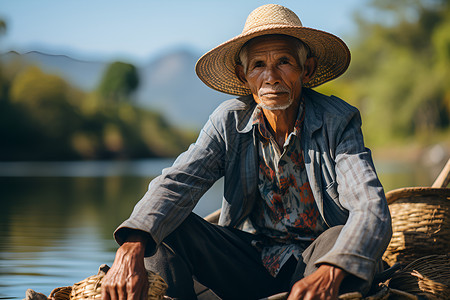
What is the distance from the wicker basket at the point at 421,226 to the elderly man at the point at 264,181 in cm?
85

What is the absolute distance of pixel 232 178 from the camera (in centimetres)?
226

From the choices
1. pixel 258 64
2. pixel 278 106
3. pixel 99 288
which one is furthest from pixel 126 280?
pixel 258 64

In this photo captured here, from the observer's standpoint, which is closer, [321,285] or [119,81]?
[321,285]

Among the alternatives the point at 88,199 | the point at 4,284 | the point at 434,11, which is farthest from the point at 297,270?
the point at 434,11

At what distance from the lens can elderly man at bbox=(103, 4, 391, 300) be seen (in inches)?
78.1

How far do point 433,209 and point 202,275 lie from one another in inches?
51.6

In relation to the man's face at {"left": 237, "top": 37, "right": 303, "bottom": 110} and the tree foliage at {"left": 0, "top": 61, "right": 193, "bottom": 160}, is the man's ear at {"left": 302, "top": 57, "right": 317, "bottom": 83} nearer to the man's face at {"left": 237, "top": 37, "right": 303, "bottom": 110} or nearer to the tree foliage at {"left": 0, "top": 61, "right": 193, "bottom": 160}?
the man's face at {"left": 237, "top": 37, "right": 303, "bottom": 110}

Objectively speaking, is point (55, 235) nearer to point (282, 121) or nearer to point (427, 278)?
point (282, 121)

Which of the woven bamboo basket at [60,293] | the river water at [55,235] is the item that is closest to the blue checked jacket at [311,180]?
the woven bamboo basket at [60,293]

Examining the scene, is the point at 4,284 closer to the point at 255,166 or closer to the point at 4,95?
the point at 255,166

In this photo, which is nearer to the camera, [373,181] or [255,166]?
[373,181]

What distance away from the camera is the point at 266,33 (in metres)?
2.13

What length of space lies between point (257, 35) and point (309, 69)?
0.32m

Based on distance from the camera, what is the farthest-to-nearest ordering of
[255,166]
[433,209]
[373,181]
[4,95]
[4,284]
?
[4,95] < [4,284] < [433,209] < [255,166] < [373,181]
